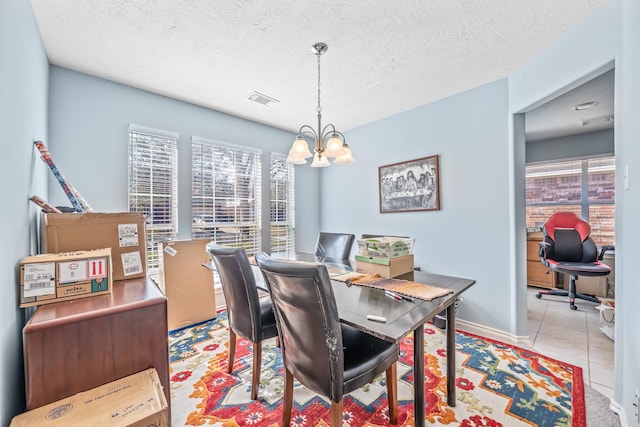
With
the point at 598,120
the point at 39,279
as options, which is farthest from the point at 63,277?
the point at 598,120

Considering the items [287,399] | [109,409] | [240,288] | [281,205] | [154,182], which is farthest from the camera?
[281,205]

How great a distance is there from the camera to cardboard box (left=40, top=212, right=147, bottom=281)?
55.8 inches

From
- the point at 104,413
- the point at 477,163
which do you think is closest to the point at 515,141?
the point at 477,163

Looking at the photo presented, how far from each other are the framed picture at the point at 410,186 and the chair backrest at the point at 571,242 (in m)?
2.12

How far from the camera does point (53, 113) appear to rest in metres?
2.38

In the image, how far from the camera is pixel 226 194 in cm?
358

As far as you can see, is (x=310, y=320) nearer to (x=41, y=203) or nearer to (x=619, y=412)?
(x=41, y=203)

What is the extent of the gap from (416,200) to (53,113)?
3.88m

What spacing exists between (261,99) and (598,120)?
476cm

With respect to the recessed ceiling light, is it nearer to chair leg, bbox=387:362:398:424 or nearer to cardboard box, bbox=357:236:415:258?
cardboard box, bbox=357:236:415:258

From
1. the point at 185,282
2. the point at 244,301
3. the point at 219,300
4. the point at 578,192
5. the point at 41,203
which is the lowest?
the point at 219,300

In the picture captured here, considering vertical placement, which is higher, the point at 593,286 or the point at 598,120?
the point at 598,120

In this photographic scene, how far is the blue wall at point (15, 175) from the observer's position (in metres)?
1.02

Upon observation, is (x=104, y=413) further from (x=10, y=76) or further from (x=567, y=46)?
(x=567, y=46)
